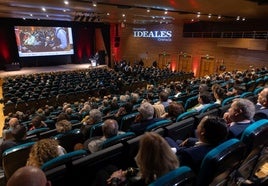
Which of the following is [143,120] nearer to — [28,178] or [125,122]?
[125,122]

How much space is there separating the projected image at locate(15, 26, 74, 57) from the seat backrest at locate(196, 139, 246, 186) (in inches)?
831

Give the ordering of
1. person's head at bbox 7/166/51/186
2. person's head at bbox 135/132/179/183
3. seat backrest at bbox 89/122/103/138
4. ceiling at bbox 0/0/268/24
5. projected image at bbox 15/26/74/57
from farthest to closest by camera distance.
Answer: projected image at bbox 15/26/74/57 → ceiling at bbox 0/0/268/24 → seat backrest at bbox 89/122/103/138 → person's head at bbox 135/132/179/183 → person's head at bbox 7/166/51/186

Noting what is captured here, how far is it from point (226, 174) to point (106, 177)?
1111mm

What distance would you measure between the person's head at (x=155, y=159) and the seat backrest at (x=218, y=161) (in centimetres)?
25

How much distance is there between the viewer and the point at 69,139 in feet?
11.6

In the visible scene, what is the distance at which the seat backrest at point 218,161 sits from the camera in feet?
5.55

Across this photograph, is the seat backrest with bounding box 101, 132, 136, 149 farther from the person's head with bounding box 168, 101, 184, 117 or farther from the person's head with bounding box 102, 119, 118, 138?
the person's head with bounding box 168, 101, 184, 117

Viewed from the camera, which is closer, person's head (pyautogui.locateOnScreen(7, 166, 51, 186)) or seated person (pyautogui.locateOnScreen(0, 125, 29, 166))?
person's head (pyautogui.locateOnScreen(7, 166, 51, 186))

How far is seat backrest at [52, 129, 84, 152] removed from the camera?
3424mm

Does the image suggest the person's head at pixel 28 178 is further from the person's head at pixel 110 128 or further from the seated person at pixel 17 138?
the seated person at pixel 17 138

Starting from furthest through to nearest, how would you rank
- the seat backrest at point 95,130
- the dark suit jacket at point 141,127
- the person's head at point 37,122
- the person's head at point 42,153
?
the person's head at point 37,122 < the seat backrest at point 95,130 < the dark suit jacket at point 141,127 < the person's head at point 42,153

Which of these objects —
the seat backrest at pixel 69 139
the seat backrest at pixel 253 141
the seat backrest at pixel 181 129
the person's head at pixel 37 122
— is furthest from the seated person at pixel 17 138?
the seat backrest at pixel 253 141

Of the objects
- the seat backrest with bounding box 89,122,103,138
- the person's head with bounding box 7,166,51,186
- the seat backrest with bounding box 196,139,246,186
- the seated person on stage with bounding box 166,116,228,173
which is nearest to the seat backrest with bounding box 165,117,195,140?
the seated person on stage with bounding box 166,116,228,173

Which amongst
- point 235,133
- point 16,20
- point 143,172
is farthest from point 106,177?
point 16,20
